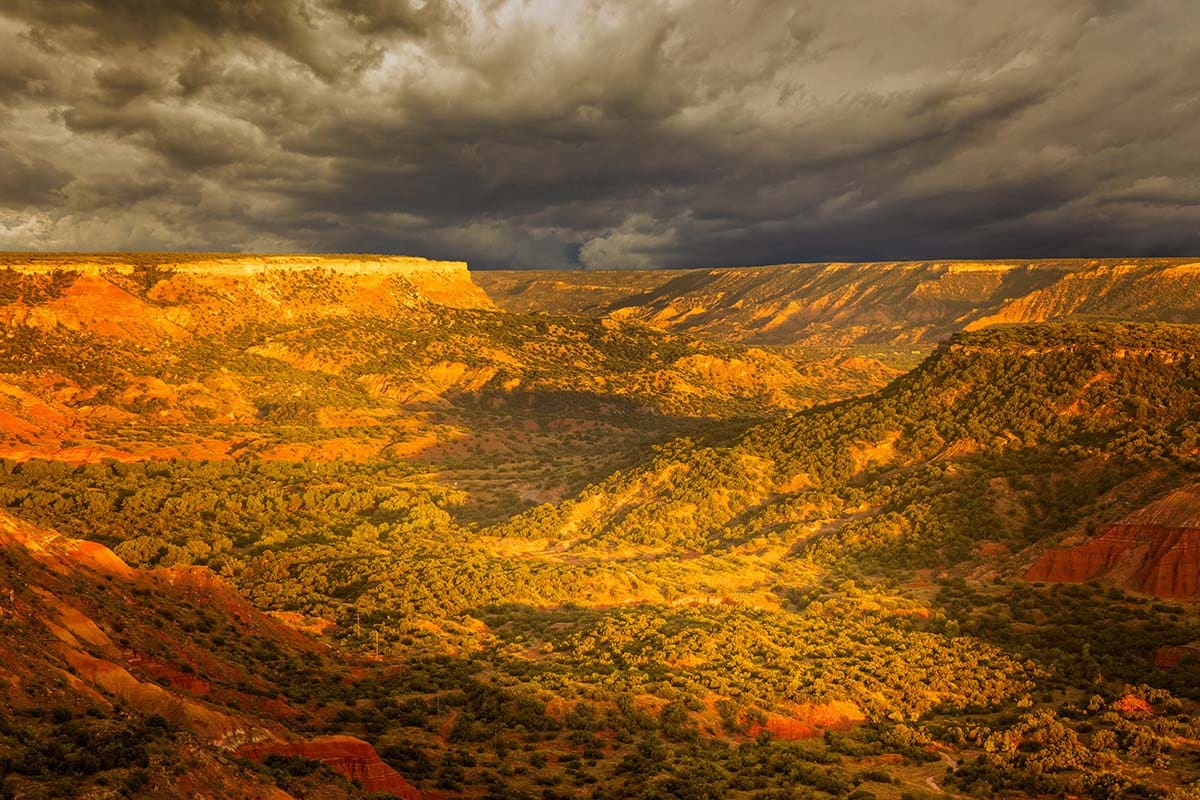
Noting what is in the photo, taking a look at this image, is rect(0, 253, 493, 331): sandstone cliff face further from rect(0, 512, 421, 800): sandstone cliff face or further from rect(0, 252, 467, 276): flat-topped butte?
rect(0, 512, 421, 800): sandstone cliff face

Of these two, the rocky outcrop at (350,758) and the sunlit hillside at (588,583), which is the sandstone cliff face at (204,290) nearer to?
the sunlit hillside at (588,583)

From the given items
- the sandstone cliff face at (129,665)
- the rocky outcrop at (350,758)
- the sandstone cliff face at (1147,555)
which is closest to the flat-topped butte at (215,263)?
the sandstone cliff face at (129,665)

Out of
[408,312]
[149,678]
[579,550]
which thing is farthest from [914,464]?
[408,312]

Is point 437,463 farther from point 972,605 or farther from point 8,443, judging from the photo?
point 972,605

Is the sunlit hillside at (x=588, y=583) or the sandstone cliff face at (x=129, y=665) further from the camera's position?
the sunlit hillside at (x=588, y=583)

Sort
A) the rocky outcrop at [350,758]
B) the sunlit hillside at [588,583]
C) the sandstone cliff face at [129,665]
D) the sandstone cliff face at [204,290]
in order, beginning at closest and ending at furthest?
the sandstone cliff face at [129,665] → the rocky outcrop at [350,758] → the sunlit hillside at [588,583] → the sandstone cliff face at [204,290]

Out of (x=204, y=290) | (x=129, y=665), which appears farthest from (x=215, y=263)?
(x=129, y=665)

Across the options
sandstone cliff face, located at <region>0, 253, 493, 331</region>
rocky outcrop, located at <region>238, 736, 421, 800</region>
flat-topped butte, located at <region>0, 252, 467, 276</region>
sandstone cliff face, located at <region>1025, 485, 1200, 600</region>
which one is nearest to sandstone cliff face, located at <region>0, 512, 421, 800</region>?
rocky outcrop, located at <region>238, 736, 421, 800</region>
